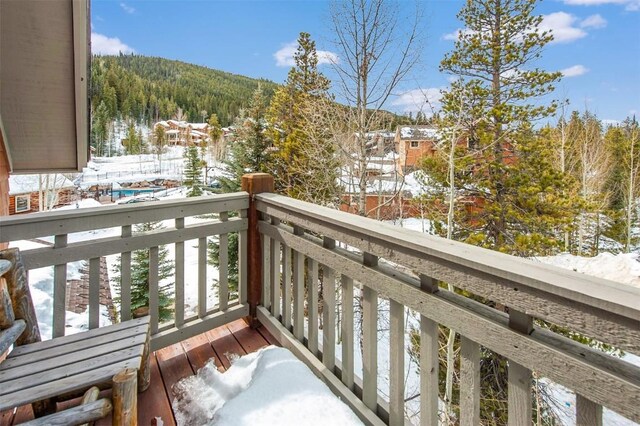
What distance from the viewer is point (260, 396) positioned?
1.64 metres

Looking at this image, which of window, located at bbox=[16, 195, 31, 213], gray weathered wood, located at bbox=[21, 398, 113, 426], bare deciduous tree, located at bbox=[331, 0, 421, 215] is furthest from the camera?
window, located at bbox=[16, 195, 31, 213]

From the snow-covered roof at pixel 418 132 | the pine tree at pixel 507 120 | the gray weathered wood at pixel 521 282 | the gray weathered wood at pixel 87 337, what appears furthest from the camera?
the snow-covered roof at pixel 418 132

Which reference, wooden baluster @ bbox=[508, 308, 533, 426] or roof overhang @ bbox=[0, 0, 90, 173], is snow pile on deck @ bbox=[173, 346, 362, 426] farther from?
roof overhang @ bbox=[0, 0, 90, 173]

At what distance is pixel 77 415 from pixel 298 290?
1.17 metres

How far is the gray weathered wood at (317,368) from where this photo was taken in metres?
1.60

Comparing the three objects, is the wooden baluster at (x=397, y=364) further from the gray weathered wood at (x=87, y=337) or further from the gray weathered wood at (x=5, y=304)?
the gray weathered wood at (x=5, y=304)

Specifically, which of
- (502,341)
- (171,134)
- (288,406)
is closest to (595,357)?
(502,341)

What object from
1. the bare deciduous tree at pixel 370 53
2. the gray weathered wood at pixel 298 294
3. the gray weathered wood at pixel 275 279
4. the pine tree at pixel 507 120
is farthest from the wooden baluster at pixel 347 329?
the pine tree at pixel 507 120

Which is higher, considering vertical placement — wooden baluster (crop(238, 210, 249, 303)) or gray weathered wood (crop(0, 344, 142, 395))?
wooden baluster (crop(238, 210, 249, 303))

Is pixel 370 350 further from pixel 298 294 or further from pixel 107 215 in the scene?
pixel 107 215

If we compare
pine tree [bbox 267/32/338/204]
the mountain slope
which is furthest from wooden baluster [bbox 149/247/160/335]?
the mountain slope

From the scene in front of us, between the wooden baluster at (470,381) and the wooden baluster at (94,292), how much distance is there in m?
1.86

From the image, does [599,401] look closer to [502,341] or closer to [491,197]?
[502,341]

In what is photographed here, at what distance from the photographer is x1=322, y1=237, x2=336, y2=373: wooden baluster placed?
1.82m
